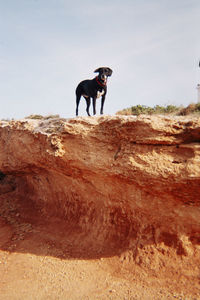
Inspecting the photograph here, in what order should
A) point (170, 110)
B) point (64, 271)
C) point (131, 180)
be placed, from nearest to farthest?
point (131, 180)
point (64, 271)
point (170, 110)

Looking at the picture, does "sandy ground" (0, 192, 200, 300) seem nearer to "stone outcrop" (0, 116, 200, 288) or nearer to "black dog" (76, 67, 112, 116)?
"stone outcrop" (0, 116, 200, 288)

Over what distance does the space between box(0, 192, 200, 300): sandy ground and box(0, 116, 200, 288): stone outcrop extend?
202mm

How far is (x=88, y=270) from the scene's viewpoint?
3.55m

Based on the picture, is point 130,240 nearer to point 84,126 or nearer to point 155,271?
point 155,271

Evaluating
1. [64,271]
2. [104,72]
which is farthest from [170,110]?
[64,271]

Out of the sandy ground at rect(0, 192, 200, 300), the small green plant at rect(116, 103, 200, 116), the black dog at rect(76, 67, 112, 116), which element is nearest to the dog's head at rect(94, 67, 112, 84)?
the black dog at rect(76, 67, 112, 116)

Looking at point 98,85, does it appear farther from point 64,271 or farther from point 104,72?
point 64,271

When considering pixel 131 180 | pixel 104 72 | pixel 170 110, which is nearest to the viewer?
pixel 131 180

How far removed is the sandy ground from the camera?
121 inches

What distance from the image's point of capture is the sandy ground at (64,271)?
3062mm

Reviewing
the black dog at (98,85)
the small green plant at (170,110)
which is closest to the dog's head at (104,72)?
the black dog at (98,85)

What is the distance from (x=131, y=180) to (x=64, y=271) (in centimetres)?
203

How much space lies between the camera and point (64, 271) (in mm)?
3605

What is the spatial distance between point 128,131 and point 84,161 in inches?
39.9
